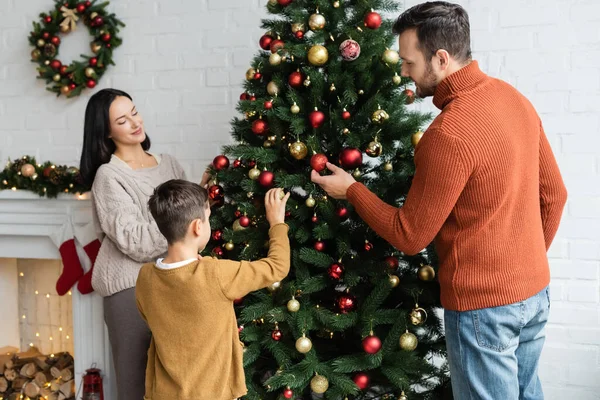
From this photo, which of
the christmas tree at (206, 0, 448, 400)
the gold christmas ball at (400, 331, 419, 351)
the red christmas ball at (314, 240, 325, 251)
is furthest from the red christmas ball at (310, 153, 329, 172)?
the gold christmas ball at (400, 331, 419, 351)

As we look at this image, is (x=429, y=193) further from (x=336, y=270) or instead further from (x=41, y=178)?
(x=41, y=178)

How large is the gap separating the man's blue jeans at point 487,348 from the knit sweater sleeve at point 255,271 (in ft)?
1.64

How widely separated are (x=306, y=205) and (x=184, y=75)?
4.47ft

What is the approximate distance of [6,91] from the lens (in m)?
3.41

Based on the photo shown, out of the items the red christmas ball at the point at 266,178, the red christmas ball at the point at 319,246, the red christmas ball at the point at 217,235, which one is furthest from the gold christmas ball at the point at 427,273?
the red christmas ball at the point at 217,235

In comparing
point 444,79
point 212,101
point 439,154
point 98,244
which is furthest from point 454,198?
point 98,244

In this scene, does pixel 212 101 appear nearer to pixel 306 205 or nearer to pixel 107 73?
pixel 107 73

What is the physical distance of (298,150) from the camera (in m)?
1.98

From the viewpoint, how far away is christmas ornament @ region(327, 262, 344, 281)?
1.99 meters

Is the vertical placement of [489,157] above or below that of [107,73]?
below

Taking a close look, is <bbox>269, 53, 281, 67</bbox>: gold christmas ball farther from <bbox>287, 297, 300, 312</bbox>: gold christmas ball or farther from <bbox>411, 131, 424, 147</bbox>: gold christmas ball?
<bbox>287, 297, 300, 312</bbox>: gold christmas ball

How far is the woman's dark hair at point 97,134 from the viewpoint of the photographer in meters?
2.49

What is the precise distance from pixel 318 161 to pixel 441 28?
53 centimetres

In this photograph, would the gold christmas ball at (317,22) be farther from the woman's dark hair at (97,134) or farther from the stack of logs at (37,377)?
the stack of logs at (37,377)
